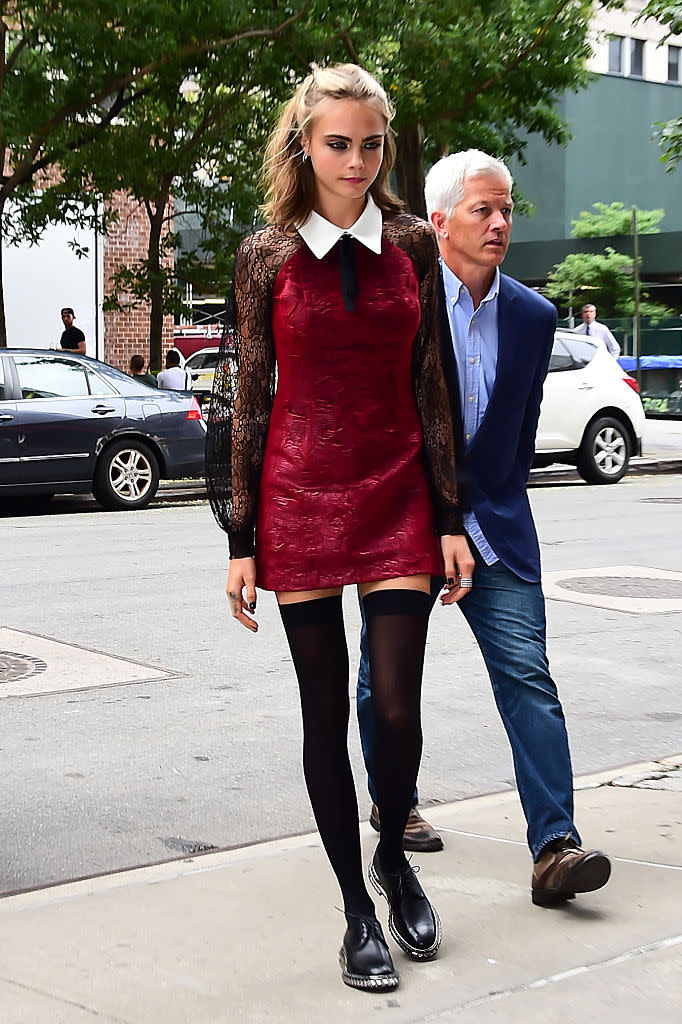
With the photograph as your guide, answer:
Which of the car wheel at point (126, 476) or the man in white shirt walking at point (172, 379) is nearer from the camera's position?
the car wheel at point (126, 476)

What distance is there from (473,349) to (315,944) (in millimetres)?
1525

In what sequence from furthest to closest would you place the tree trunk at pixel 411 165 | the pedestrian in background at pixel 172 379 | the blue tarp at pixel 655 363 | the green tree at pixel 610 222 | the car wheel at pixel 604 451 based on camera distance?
1. the green tree at pixel 610 222
2. the blue tarp at pixel 655 363
3. the pedestrian in background at pixel 172 379
4. the tree trunk at pixel 411 165
5. the car wheel at pixel 604 451

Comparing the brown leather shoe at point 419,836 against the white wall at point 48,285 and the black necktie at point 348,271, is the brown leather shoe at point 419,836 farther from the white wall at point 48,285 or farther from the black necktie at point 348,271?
the white wall at point 48,285

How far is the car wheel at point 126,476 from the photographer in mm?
14938

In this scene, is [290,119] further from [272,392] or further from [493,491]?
[493,491]

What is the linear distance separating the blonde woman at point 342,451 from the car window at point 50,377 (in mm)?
11514

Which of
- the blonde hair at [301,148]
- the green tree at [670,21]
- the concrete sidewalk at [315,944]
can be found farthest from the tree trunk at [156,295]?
the blonde hair at [301,148]

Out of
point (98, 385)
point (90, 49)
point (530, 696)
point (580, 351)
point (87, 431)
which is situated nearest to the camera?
point (530, 696)

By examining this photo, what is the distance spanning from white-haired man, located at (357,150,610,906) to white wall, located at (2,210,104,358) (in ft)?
74.4

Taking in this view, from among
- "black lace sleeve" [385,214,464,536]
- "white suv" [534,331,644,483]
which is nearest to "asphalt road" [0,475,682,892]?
"black lace sleeve" [385,214,464,536]

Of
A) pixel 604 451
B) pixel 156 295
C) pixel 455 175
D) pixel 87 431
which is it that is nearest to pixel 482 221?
pixel 455 175

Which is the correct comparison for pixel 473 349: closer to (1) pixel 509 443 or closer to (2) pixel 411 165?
(1) pixel 509 443

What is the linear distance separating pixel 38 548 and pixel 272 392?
27.6 ft

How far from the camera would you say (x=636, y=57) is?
2219 inches
